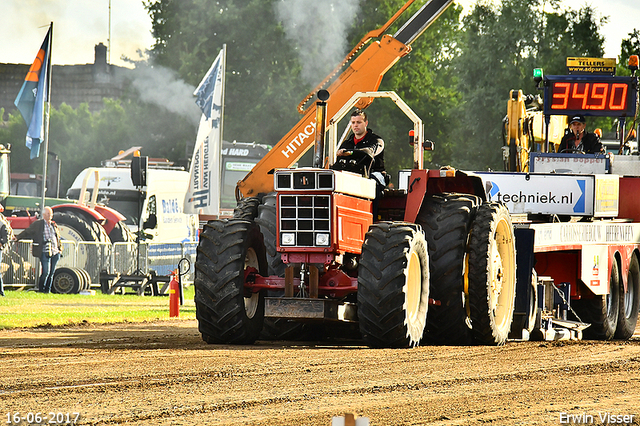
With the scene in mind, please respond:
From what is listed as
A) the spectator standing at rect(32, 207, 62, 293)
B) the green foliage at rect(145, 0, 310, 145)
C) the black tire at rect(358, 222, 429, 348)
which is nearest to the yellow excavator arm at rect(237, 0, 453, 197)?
the spectator standing at rect(32, 207, 62, 293)

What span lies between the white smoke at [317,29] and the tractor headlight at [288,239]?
3331cm

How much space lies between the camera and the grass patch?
1443cm

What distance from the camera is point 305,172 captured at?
944 centimetres

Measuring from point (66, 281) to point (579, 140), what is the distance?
11680 mm

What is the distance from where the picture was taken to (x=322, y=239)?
946cm

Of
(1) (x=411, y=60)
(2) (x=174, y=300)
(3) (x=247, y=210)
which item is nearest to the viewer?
(3) (x=247, y=210)

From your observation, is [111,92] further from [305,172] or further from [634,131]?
[305,172]

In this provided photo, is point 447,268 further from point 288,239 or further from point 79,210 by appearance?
point 79,210

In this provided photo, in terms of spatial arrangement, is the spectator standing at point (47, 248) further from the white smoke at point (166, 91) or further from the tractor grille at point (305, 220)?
the white smoke at point (166, 91)

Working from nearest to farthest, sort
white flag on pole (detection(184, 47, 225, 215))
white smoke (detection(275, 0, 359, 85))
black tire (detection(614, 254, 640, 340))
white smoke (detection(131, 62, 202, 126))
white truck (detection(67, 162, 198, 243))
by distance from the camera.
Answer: black tire (detection(614, 254, 640, 340)) < white flag on pole (detection(184, 47, 225, 215)) < white truck (detection(67, 162, 198, 243)) < white smoke (detection(275, 0, 359, 85)) < white smoke (detection(131, 62, 202, 126))

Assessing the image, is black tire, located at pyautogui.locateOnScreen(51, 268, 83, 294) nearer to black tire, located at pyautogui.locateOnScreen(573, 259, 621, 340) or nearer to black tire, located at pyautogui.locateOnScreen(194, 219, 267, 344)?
black tire, located at pyautogui.locateOnScreen(573, 259, 621, 340)

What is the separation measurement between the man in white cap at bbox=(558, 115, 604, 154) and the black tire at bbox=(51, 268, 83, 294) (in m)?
11.1

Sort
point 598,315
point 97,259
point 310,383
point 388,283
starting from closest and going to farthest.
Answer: point 310,383 → point 388,283 → point 598,315 → point 97,259

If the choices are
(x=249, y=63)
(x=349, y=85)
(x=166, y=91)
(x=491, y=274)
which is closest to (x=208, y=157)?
(x=349, y=85)
